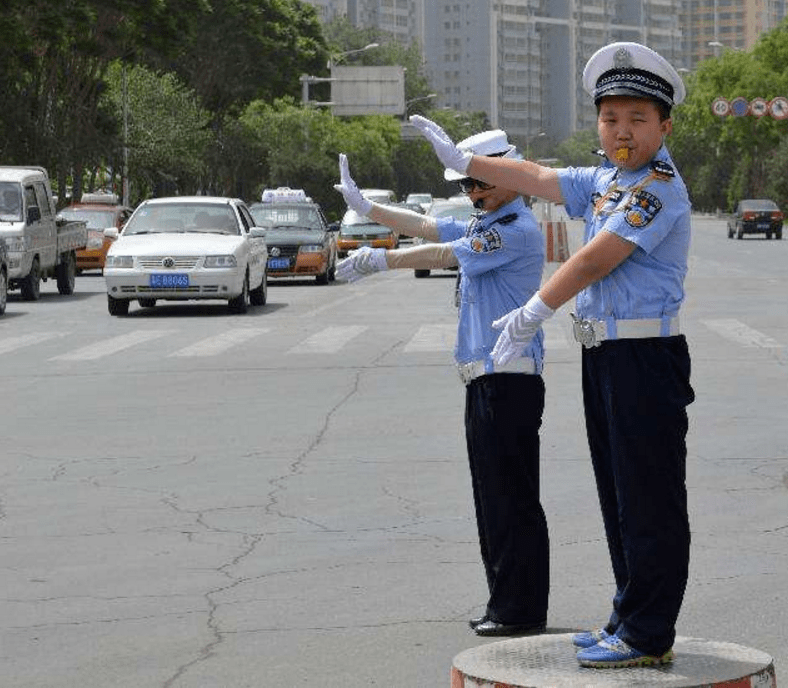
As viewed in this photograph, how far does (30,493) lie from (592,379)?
5.45m

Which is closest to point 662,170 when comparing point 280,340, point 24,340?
point 280,340

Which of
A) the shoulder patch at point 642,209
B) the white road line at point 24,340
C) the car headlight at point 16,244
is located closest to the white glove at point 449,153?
the shoulder patch at point 642,209

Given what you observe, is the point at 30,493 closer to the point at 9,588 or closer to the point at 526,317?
the point at 9,588

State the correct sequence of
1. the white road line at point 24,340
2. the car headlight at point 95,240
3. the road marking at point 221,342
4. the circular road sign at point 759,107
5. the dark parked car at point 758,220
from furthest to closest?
the circular road sign at point 759,107, the dark parked car at point 758,220, the car headlight at point 95,240, the white road line at point 24,340, the road marking at point 221,342

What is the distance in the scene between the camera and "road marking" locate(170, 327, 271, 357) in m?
20.2

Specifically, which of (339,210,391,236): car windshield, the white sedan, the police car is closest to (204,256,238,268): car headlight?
the white sedan

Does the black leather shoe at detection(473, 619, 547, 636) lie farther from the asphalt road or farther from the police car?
the police car

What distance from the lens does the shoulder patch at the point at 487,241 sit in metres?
6.63

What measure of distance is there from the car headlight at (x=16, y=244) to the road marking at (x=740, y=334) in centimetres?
1126

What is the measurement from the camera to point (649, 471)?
17.6 ft

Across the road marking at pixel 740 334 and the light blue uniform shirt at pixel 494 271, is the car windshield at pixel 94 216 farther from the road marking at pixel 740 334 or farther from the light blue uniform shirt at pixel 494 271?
the light blue uniform shirt at pixel 494 271

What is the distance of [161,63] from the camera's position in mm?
78812

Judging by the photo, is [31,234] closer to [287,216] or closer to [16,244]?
[16,244]

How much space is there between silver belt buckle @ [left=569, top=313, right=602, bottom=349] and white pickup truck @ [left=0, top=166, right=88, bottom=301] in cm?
2517
